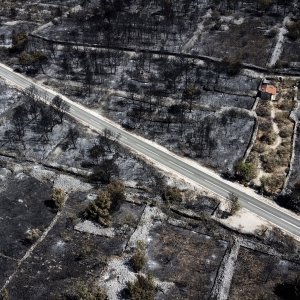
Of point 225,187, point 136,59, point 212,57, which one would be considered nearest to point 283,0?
point 212,57

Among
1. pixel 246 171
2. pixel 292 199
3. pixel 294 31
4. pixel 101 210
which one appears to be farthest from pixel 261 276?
pixel 294 31

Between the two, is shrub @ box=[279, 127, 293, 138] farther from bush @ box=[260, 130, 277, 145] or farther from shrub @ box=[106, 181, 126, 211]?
shrub @ box=[106, 181, 126, 211]

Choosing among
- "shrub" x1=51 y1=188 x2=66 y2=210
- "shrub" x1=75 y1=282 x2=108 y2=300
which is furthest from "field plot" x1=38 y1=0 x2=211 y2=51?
"shrub" x1=75 y1=282 x2=108 y2=300

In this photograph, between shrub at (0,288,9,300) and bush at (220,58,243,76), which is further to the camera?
bush at (220,58,243,76)

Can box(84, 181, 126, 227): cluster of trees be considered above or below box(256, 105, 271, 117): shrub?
below

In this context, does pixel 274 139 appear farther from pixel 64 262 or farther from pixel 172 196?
pixel 64 262

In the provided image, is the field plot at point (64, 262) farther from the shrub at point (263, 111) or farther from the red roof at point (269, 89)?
the red roof at point (269, 89)
